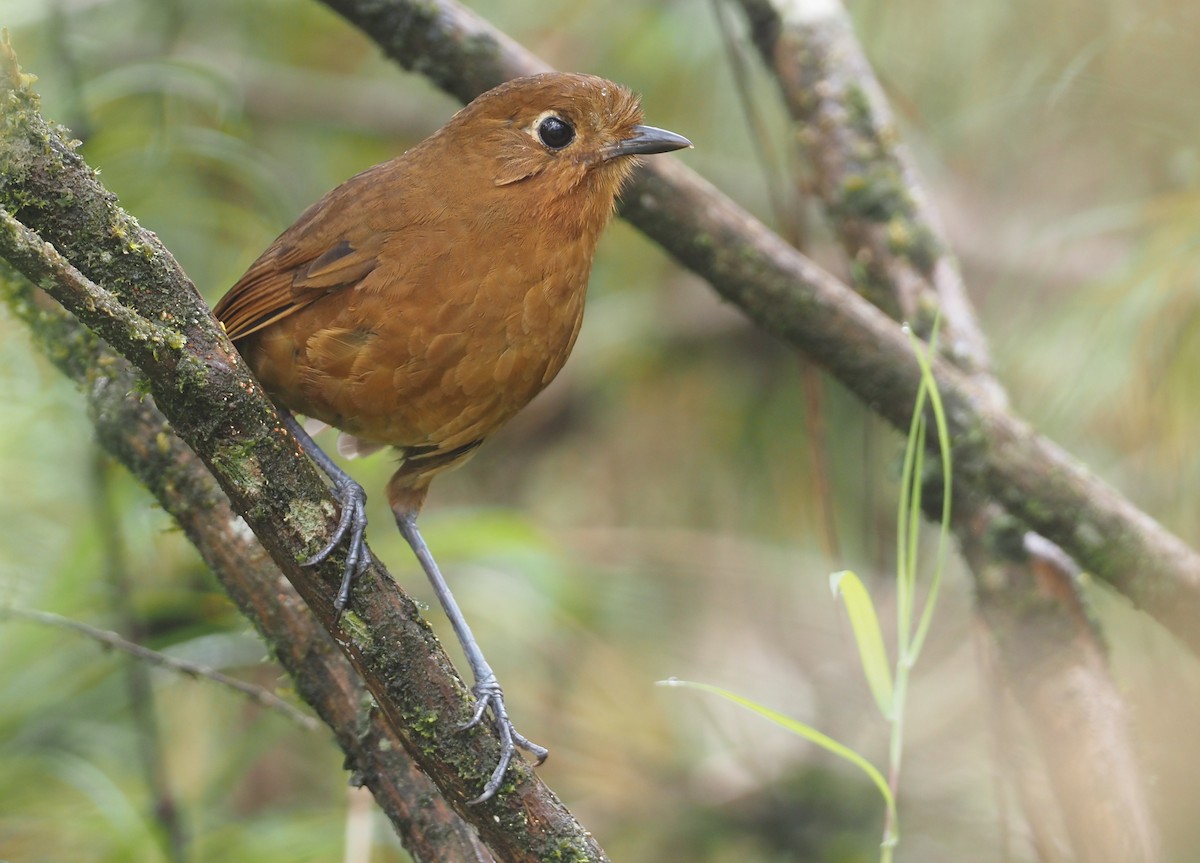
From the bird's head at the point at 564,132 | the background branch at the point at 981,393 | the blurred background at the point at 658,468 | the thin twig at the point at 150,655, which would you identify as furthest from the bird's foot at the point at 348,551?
the background branch at the point at 981,393

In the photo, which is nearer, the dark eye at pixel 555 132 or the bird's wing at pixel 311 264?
the bird's wing at pixel 311 264

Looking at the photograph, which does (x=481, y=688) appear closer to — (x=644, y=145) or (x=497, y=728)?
(x=497, y=728)

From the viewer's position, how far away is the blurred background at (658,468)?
341 centimetres

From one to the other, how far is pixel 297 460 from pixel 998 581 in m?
1.97

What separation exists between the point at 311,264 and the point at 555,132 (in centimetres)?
63

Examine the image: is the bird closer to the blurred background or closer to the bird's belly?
the bird's belly

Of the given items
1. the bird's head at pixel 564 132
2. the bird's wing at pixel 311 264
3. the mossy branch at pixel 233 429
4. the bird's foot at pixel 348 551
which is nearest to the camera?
the mossy branch at pixel 233 429

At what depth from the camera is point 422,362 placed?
8.46ft

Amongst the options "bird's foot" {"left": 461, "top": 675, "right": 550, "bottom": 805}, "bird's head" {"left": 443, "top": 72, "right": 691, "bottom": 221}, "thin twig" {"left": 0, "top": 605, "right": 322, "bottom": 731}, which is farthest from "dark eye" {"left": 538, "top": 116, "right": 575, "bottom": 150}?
"thin twig" {"left": 0, "top": 605, "right": 322, "bottom": 731}

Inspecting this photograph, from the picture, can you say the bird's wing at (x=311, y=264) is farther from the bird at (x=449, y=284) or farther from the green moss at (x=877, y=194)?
the green moss at (x=877, y=194)

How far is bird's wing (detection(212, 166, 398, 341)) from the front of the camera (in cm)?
270

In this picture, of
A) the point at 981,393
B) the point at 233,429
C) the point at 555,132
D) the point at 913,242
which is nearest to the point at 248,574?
the point at 233,429

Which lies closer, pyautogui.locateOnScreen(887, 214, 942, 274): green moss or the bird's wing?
the bird's wing

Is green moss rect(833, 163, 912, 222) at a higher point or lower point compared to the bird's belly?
higher
